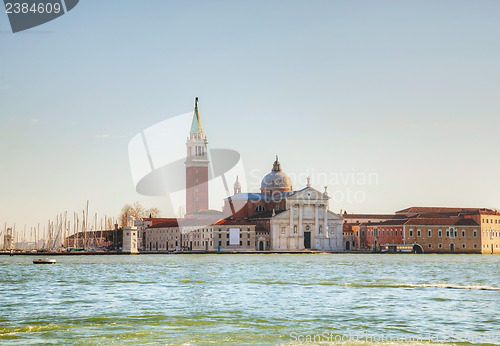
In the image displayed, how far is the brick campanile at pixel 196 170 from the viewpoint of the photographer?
88.8m

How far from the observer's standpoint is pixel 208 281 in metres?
→ 28.1

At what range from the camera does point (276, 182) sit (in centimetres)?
8525

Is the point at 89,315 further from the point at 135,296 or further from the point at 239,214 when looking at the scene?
the point at 239,214

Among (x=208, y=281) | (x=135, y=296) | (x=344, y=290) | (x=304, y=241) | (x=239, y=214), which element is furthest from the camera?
(x=239, y=214)

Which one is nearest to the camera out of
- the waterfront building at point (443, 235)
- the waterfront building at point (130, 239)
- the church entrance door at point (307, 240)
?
the waterfront building at point (130, 239)

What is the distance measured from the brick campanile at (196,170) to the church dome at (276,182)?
7.92 metres

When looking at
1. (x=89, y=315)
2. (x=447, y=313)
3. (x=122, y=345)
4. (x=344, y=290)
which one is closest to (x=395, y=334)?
(x=447, y=313)

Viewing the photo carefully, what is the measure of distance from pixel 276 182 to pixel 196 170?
35.5 feet

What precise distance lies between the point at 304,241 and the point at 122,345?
66670mm

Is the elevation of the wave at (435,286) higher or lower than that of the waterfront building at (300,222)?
lower

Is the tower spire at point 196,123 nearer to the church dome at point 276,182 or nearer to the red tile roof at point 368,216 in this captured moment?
the church dome at point 276,182

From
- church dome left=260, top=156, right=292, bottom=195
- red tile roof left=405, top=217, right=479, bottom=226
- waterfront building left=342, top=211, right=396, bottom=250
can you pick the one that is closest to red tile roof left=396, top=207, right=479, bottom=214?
waterfront building left=342, top=211, right=396, bottom=250

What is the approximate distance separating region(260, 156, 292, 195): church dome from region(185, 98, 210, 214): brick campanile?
26.0 feet

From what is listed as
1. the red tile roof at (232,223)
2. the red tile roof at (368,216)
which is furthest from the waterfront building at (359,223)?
the red tile roof at (232,223)
